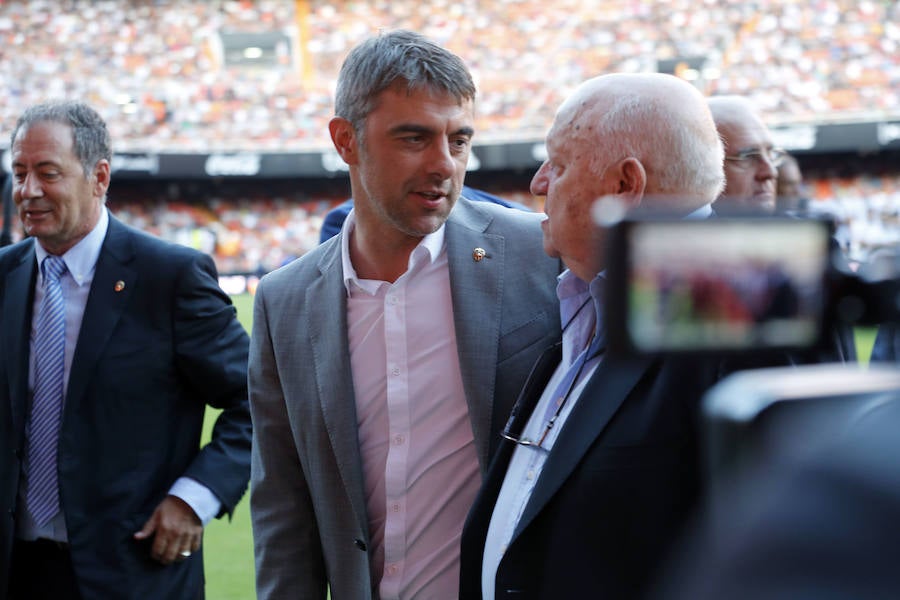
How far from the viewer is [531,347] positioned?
1937 mm

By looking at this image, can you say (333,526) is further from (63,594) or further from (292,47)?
(292,47)

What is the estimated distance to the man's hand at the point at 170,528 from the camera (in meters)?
2.60

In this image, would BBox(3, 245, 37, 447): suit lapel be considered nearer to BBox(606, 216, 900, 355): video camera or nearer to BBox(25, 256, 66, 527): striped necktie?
BBox(25, 256, 66, 527): striped necktie

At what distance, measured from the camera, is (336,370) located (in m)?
1.97

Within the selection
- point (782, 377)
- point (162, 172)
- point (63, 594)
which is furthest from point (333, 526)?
point (162, 172)

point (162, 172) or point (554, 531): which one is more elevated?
point (554, 531)

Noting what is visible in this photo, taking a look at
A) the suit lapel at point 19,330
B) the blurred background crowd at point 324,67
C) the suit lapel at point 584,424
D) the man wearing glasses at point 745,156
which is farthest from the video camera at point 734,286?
the blurred background crowd at point 324,67

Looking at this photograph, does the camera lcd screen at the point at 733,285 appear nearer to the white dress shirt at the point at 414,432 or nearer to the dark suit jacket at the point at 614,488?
the dark suit jacket at the point at 614,488

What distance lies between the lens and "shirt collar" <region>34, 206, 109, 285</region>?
2.66m

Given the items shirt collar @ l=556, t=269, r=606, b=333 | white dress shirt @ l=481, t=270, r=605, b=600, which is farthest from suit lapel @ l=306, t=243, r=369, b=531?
shirt collar @ l=556, t=269, r=606, b=333

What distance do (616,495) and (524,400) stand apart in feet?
1.15

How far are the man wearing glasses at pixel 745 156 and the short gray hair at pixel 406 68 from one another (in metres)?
0.91

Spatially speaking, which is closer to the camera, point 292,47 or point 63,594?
point 63,594

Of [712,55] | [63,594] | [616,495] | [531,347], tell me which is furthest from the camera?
[712,55]
